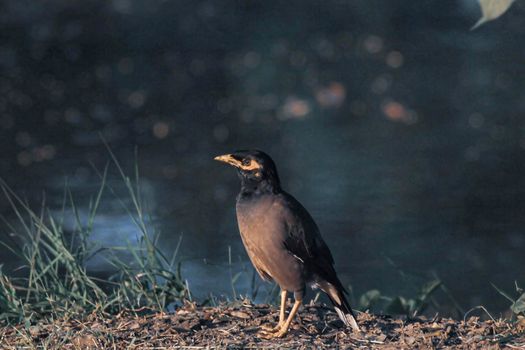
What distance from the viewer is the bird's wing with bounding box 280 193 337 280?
4.81 m

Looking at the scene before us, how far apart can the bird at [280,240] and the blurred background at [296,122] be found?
46.4 inches

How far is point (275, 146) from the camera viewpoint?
9.48 m

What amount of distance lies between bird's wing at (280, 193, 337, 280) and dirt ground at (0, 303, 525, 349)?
11.4 inches

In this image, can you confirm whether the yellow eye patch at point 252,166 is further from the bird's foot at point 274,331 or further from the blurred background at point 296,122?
the blurred background at point 296,122

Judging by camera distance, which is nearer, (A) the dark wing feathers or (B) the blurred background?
(A) the dark wing feathers

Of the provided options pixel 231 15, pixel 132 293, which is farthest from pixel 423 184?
pixel 231 15

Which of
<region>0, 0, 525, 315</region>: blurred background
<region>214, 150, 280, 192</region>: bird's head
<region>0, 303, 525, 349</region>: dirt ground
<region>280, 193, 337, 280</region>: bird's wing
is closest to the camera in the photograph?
<region>0, 303, 525, 349</region>: dirt ground

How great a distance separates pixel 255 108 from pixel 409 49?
2619 mm

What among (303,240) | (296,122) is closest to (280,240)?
(303,240)

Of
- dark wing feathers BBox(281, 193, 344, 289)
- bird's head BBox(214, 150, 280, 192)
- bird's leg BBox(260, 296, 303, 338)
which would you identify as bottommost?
bird's leg BBox(260, 296, 303, 338)

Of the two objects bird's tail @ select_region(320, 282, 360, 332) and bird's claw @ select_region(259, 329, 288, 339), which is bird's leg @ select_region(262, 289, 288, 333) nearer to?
bird's claw @ select_region(259, 329, 288, 339)

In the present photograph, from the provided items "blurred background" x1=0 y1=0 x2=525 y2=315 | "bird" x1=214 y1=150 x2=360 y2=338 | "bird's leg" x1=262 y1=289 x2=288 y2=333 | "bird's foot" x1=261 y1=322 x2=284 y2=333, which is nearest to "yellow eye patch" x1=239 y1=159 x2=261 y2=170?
"bird" x1=214 y1=150 x2=360 y2=338

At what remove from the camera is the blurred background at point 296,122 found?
24.4 ft

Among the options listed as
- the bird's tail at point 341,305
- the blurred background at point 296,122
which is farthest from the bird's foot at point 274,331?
the blurred background at point 296,122
